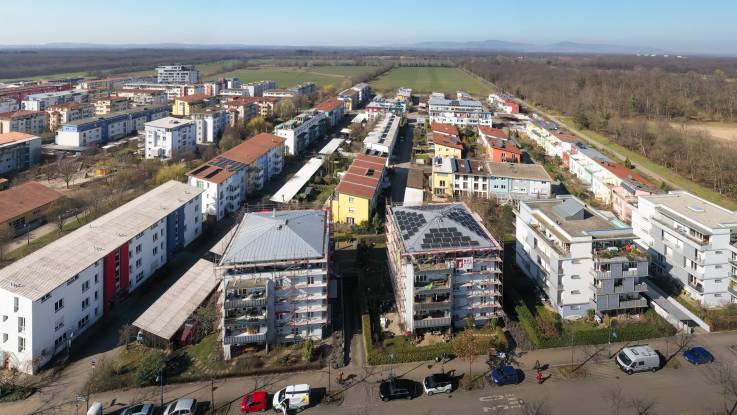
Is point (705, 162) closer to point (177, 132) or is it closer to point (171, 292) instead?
point (171, 292)

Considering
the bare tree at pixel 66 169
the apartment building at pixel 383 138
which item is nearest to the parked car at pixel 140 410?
the bare tree at pixel 66 169

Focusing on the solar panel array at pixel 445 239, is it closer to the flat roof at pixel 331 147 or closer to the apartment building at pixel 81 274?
the apartment building at pixel 81 274

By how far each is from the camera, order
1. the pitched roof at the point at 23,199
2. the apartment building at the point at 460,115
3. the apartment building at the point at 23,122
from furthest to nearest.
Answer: the apartment building at the point at 460,115
the apartment building at the point at 23,122
the pitched roof at the point at 23,199

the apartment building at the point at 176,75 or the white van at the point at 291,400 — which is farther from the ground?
the apartment building at the point at 176,75

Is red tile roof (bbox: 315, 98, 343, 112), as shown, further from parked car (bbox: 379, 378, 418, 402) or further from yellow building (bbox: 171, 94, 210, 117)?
parked car (bbox: 379, 378, 418, 402)

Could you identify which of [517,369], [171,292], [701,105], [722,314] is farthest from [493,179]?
[701,105]

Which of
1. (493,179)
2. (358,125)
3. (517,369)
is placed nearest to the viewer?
(517,369)
